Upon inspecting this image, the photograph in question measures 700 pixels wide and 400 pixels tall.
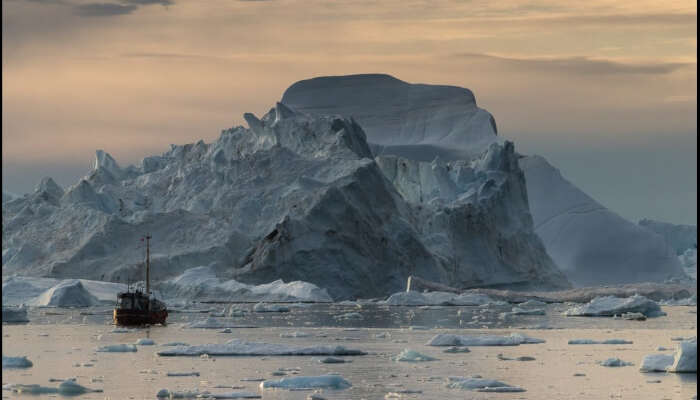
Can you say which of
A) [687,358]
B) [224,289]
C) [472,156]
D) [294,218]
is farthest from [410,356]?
[472,156]

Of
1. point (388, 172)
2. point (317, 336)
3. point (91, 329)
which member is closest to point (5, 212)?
point (388, 172)

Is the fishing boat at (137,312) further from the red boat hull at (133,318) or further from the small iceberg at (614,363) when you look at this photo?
the small iceberg at (614,363)

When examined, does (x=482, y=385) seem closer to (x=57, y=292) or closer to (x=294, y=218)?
(x=57, y=292)

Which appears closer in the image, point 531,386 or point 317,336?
point 531,386

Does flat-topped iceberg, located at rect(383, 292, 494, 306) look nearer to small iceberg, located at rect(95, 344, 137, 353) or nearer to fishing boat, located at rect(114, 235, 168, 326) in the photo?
fishing boat, located at rect(114, 235, 168, 326)

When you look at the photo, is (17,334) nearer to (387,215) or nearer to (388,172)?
(387,215)

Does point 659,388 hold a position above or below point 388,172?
below
